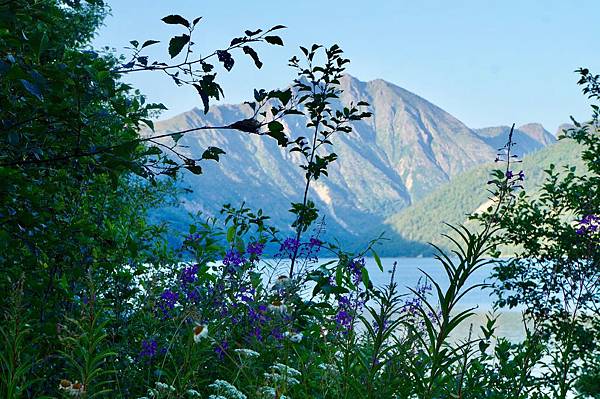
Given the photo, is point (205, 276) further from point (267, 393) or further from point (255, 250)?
point (267, 393)

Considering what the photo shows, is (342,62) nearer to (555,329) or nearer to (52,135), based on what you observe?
(52,135)

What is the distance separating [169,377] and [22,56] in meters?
1.43

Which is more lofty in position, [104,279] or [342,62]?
[342,62]

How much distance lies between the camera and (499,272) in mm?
8398

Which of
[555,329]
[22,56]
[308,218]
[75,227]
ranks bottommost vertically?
[75,227]

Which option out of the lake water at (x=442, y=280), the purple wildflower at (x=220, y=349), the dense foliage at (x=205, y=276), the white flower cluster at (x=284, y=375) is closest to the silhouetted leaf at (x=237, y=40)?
the dense foliage at (x=205, y=276)

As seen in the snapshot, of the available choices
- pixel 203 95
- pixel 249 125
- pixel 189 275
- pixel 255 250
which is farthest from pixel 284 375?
pixel 255 250

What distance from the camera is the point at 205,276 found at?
5102 mm

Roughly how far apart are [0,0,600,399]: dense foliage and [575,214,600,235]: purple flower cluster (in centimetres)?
2

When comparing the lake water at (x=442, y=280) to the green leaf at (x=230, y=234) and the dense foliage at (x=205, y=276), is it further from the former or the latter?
the green leaf at (x=230, y=234)

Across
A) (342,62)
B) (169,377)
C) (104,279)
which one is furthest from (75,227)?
(342,62)

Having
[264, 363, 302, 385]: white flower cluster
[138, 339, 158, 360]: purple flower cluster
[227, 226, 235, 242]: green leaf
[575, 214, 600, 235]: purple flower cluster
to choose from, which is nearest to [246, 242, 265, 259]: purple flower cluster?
[227, 226, 235, 242]: green leaf

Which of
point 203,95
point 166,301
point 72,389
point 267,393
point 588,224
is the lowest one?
point 72,389

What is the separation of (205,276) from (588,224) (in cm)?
484
